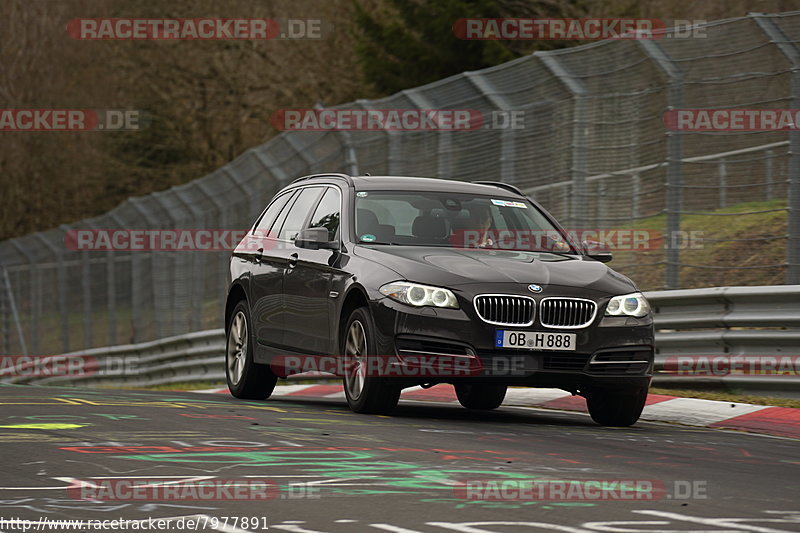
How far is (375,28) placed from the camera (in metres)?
38.5

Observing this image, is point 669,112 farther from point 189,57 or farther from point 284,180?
point 189,57

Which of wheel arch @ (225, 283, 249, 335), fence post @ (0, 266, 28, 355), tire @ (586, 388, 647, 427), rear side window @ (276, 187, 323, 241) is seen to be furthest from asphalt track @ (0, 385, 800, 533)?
fence post @ (0, 266, 28, 355)

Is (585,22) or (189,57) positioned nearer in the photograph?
(585,22)

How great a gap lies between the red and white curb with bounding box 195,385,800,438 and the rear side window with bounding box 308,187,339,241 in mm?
2513

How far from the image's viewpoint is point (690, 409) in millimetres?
Result: 11805

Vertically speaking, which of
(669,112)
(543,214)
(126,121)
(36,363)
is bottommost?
(36,363)

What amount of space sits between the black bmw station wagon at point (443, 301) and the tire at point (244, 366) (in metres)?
0.22

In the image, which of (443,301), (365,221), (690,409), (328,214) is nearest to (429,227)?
(365,221)

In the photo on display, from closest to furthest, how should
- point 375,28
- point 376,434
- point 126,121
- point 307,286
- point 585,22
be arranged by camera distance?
point 376,434 < point 307,286 < point 585,22 < point 375,28 < point 126,121

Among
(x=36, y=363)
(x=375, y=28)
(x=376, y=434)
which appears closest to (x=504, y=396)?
(x=376, y=434)

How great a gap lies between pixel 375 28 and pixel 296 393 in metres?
23.4

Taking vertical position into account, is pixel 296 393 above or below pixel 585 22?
below

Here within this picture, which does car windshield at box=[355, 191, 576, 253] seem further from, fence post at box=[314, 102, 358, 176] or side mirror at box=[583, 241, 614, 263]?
fence post at box=[314, 102, 358, 176]

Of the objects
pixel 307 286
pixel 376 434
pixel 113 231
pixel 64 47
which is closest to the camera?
pixel 376 434
